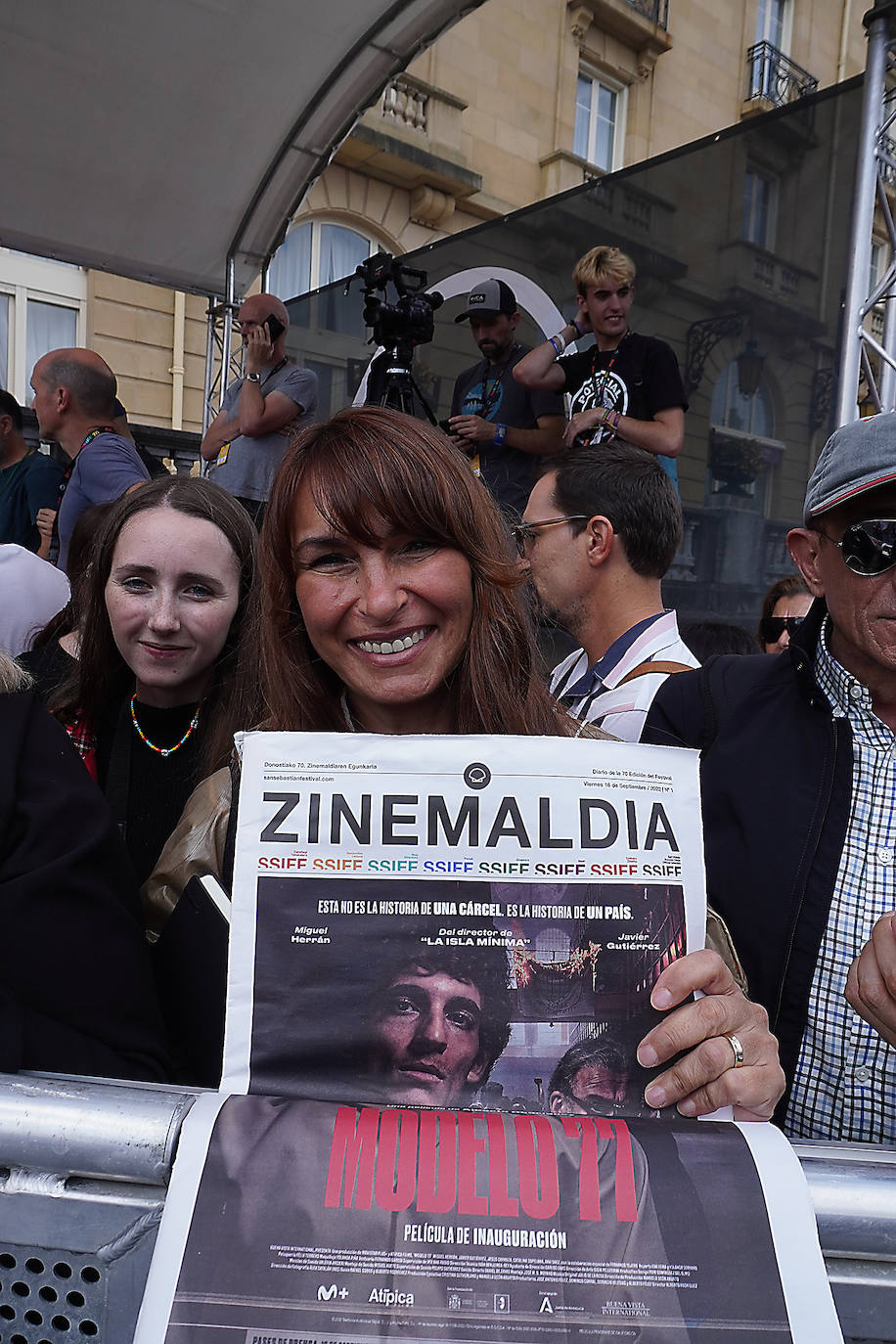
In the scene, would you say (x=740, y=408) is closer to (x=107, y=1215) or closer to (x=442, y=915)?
(x=442, y=915)

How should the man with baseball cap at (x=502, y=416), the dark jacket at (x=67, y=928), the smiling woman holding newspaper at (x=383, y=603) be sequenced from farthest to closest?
the man with baseball cap at (x=502, y=416) → the smiling woman holding newspaper at (x=383, y=603) → the dark jacket at (x=67, y=928)

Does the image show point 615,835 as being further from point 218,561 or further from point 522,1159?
point 218,561

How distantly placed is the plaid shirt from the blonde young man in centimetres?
267

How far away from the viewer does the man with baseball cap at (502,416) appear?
4.36 meters

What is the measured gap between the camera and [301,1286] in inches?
23.4

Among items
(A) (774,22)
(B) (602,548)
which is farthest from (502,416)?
(A) (774,22)

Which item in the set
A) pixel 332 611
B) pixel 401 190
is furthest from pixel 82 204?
pixel 401 190

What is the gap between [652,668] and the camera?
2.20 metres

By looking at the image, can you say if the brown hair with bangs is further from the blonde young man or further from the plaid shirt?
the blonde young man

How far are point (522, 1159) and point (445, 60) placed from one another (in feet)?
50.0

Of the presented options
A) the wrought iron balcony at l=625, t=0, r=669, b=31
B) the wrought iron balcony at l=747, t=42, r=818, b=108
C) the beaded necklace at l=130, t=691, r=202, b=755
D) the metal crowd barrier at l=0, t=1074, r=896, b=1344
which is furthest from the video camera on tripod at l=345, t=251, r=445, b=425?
the wrought iron balcony at l=747, t=42, r=818, b=108

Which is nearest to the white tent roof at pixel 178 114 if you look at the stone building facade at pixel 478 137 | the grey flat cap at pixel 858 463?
the grey flat cap at pixel 858 463

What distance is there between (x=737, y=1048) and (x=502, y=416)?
4.01m

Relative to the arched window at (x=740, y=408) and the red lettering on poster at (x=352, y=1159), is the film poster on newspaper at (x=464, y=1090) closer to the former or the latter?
the red lettering on poster at (x=352, y=1159)
